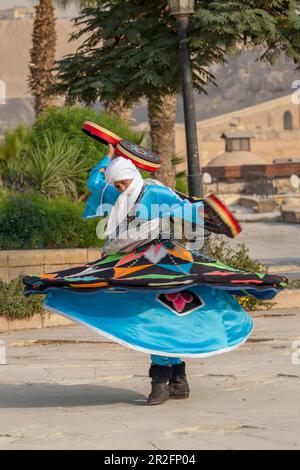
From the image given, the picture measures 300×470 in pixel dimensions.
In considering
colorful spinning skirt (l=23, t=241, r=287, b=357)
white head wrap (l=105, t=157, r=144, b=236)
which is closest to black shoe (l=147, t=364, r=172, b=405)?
colorful spinning skirt (l=23, t=241, r=287, b=357)

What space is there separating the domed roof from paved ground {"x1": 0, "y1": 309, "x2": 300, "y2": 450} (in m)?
57.1

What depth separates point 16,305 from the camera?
Result: 41.8ft

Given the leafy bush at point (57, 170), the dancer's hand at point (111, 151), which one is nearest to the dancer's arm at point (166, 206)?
the dancer's hand at point (111, 151)

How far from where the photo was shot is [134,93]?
17.2 meters

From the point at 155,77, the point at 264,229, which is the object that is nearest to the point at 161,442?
the point at 155,77

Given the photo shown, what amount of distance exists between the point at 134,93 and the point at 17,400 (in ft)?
30.2

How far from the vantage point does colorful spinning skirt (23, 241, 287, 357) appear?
7.78m

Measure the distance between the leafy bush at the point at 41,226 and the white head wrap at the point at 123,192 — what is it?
267 inches

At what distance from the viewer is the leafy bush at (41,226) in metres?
15.2

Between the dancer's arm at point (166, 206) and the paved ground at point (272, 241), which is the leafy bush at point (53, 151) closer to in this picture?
the paved ground at point (272, 241)

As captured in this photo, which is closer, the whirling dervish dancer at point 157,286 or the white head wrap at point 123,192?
the whirling dervish dancer at point 157,286

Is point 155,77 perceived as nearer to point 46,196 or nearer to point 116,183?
point 46,196

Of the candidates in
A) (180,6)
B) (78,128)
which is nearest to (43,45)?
(78,128)

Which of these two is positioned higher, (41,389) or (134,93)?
(134,93)
